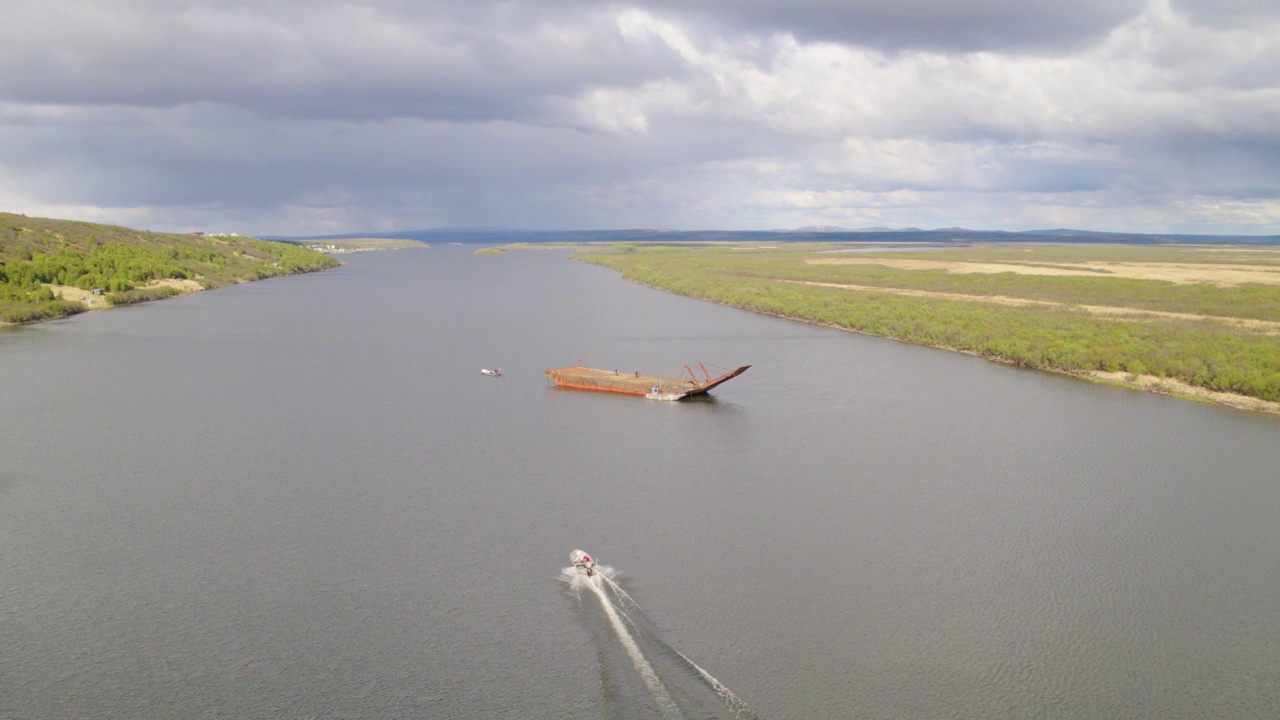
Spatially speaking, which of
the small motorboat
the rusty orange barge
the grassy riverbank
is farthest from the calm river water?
the grassy riverbank

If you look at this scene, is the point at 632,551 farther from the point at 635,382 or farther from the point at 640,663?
the point at 635,382

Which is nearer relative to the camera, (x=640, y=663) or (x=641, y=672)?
(x=641, y=672)

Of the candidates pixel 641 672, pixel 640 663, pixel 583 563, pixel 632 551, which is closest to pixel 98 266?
pixel 632 551

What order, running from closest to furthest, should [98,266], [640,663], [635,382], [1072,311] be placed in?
[640,663]
[635,382]
[1072,311]
[98,266]

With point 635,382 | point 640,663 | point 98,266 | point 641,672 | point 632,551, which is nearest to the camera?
point 641,672

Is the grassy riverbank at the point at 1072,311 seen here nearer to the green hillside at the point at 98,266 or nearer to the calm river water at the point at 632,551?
the calm river water at the point at 632,551

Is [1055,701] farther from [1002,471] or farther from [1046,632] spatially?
[1002,471]
